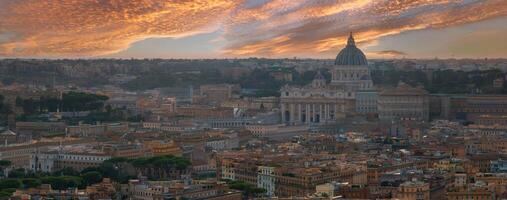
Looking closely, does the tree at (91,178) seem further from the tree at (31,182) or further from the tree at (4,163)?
the tree at (4,163)

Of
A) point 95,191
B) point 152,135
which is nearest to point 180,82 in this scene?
point 152,135

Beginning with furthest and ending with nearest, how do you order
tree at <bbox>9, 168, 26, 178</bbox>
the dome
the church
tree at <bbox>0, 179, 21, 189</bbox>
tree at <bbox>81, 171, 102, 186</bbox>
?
1. the dome
2. the church
3. tree at <bbox>9, 168, 26, 178</bbox>
4. tree at <bbox>81, 171, 102, 186</bbox>
5. tree at <bbox>0, 179, 21, 189</bbox>

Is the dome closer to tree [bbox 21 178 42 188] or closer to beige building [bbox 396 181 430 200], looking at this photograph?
tree [bbox 21 178 42 188]

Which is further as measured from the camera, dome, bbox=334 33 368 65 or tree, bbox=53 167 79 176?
dome, bbox=334 33 368 65

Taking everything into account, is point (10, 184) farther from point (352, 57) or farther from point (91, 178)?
point (352, 57)

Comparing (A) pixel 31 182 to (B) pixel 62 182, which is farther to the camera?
(A) pixel 31 182

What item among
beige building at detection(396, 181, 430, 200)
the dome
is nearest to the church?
the dome

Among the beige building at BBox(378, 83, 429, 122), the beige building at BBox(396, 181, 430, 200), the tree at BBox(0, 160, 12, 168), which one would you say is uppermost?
the beige building at BBox(378, 83, 429, 122)

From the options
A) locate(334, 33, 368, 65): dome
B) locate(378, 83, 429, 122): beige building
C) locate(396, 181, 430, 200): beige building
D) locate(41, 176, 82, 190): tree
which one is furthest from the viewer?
locate(334, 33, 368, 65): dome

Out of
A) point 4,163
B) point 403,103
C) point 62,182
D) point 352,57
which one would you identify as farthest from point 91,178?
point 352,57
